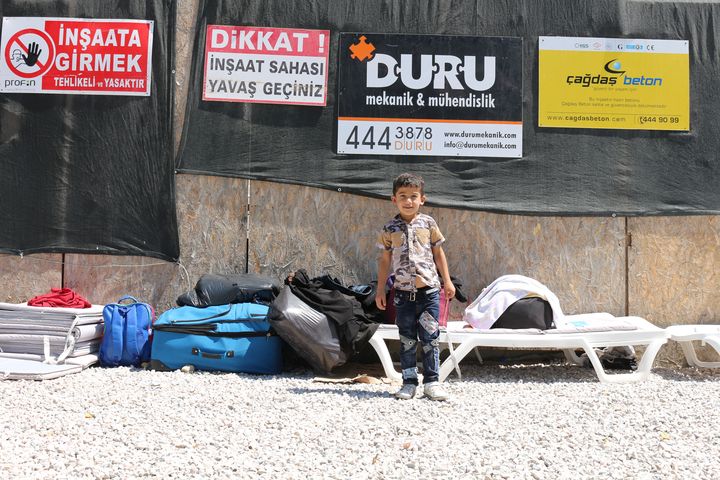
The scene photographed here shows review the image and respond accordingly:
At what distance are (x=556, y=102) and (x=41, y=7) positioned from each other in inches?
179

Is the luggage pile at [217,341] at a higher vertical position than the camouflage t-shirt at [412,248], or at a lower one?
lower

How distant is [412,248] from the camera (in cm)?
409

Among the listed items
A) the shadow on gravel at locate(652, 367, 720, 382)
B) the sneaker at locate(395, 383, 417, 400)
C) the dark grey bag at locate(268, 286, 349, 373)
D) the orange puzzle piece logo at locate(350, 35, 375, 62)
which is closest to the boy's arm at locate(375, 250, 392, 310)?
the sneaker at locate(395, 383, 417, 400)

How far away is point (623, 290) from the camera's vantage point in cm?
548

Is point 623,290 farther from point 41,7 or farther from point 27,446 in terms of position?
point 41,7

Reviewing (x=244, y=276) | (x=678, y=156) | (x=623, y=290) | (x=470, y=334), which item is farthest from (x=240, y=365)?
(x=678, y=156)

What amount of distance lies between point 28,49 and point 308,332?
3518 millimetres

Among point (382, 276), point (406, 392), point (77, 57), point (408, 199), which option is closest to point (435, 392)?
point (406, 392)

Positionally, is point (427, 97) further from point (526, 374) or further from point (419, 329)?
point (526, 374)

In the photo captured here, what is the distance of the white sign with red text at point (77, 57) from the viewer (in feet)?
18.0

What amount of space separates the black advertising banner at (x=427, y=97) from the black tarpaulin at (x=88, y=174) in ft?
5.27

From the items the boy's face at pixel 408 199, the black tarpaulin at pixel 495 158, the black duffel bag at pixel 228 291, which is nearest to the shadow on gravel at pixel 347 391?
the black duffel bag at pixel 228 291

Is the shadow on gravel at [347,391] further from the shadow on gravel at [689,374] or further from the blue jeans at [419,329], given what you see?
the shadow on gravel at [689,374]

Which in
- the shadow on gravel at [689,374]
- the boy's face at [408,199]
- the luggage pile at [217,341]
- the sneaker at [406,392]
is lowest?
the shadow on gravel at [689,374]
